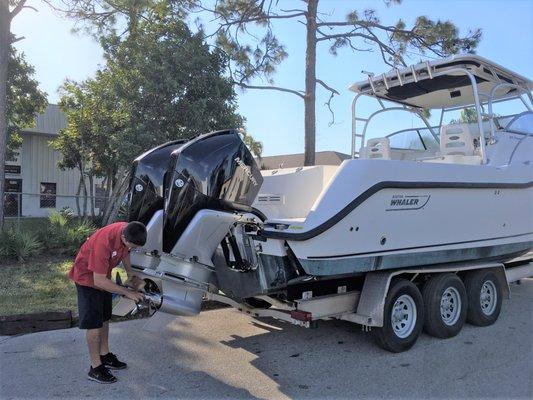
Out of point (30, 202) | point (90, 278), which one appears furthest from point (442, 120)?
point (30, 202)

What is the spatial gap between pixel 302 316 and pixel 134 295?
165cm

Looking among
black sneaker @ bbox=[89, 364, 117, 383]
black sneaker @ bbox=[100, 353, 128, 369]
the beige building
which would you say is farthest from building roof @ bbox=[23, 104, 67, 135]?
black sneaker @ bbox=[89, 364, 117, 383]

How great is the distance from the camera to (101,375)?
452cm

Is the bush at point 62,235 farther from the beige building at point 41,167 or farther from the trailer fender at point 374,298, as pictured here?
the beige building at point 41,167

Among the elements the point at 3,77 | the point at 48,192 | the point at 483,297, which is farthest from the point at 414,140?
the point at 48,192

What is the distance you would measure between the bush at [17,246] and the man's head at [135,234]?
20.7 feet

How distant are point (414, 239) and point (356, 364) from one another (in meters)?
1.47

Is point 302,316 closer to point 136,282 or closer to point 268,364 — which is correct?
point 268,364

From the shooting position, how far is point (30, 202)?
2303 centimetres

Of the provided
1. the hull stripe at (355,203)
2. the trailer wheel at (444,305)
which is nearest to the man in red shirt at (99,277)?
the hull stripe at (355,203)

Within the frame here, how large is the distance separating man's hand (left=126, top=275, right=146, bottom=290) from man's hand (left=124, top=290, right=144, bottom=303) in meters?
0.26

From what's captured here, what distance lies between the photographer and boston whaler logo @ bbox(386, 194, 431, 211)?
520 centimetres

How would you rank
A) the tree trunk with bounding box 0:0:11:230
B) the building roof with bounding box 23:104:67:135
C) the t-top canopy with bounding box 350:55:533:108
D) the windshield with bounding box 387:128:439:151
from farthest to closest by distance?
the building roof with bounding box 23:104:67:135 → the tree trunk with bounding box 0:0:11:230 → the windshield with bounding box 387:128:439:151 → the t-top canopy with bounding box 350:55:533:108

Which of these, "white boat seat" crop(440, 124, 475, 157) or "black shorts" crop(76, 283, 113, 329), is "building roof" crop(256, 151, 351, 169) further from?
"black shorts" crop(76, 283, 113, 329)
